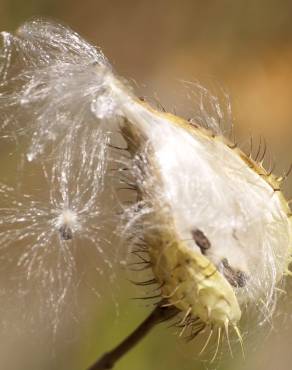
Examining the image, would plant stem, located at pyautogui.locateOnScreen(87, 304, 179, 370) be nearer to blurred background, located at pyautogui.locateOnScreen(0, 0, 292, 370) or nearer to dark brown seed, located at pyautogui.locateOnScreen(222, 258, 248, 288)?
dark brown seed, located at pyautogui.locateOnScreen(222, 258, 248, 288)

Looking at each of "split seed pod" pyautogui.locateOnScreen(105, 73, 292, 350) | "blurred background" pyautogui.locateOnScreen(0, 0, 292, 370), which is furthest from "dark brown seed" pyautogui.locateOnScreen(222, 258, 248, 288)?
"blurred background" pyautogui.locateOnScreen(0, 0, 292, 370)

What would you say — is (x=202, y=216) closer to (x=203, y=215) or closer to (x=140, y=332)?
(x=203, y=215)

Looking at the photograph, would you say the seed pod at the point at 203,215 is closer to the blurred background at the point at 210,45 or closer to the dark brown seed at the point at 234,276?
the dark brown seed at the point at 234,276

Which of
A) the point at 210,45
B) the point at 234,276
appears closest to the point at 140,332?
the point at 234,276

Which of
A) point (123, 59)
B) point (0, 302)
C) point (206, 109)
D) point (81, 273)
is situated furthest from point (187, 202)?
point (123, 59)

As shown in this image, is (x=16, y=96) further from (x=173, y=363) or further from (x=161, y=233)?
(x=173, y=363)

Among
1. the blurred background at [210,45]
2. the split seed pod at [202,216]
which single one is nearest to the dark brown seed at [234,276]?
the split seed pod at [202,216]

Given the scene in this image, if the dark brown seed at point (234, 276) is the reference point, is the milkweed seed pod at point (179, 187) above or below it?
above
